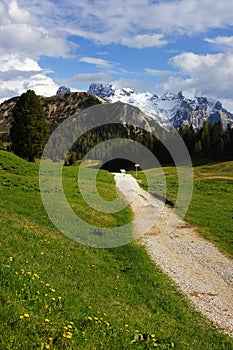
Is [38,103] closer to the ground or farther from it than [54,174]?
farther from it

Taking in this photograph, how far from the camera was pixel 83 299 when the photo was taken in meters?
11.8

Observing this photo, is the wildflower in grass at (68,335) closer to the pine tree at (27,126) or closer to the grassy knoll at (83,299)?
the grassy knoll at (83,299)

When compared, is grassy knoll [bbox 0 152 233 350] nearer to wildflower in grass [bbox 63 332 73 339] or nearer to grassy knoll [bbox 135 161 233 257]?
wildflower in grass [bbox 63 332 73 339]

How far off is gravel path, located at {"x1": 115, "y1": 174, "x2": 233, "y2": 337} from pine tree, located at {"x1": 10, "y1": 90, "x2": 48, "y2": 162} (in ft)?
126

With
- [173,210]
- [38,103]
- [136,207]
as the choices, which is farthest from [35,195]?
[38,103]

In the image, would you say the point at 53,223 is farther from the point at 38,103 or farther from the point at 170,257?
the point at 38,103

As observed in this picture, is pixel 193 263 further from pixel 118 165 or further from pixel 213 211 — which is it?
pixel 118 165

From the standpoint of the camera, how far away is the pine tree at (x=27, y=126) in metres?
66.4

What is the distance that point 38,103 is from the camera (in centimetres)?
6838

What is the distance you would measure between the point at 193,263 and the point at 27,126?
2046 inches

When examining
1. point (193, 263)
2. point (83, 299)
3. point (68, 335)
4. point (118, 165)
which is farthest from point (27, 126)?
point (118, 165)

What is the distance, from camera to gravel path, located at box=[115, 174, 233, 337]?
16.0 m

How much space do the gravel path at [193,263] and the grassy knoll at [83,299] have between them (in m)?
0.86

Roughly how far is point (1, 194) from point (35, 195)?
11.1 ft
